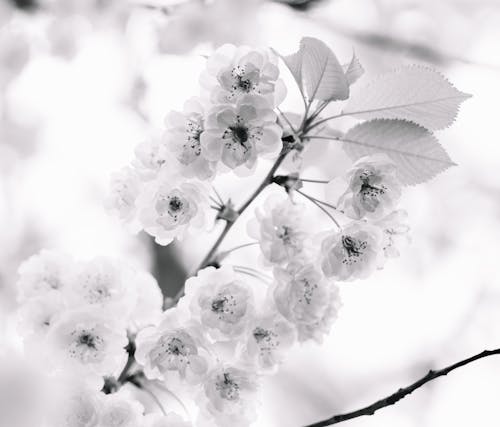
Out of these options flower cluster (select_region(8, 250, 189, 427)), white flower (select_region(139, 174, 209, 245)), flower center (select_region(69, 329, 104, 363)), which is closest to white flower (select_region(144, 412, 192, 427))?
flower cluster (select_region(8, 250, 189, 427))

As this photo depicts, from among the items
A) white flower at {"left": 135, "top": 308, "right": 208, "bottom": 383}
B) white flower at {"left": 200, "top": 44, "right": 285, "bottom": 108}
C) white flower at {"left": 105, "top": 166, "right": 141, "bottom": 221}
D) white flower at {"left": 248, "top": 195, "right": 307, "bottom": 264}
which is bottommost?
white flower at {"left": 135, "top": 308, "right": 208, "bottom": 383}

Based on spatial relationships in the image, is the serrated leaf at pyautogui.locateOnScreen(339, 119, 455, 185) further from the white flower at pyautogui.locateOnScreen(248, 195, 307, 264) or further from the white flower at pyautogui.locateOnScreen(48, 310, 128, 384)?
the white flower at pyautogui.locateOnScreen(48, 310, 128, 384)

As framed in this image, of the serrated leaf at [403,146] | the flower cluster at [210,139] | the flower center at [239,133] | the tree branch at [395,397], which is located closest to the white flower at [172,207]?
the flower cluster at [210,139]

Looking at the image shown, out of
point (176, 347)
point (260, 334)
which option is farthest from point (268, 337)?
point (176, 347)

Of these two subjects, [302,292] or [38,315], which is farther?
[38,315]

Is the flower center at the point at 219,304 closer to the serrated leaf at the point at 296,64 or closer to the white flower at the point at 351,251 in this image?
the white flower at the point at 351,251

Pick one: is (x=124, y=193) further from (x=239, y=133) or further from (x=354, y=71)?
(x=354, y=71)

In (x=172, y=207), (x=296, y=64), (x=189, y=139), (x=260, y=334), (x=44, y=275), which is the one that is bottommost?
(x=44, y=275)
